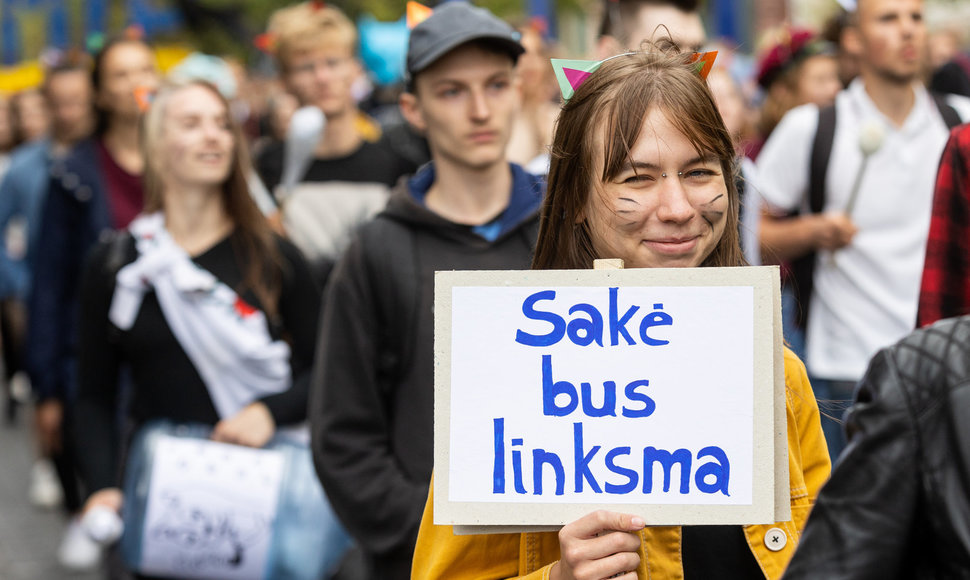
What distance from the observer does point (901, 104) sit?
5039 millimetres

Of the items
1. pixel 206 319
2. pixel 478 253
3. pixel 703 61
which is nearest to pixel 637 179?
pixel 703 61

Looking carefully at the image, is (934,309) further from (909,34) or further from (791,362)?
(909,34)

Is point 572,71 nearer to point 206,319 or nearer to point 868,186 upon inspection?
point 206,319

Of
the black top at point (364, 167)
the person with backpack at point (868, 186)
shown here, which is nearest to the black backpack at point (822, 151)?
the person with backpack at point (868, 186)

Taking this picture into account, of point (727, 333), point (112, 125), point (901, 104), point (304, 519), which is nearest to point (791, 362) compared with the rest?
point (727, 333)

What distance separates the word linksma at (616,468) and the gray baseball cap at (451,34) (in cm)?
177

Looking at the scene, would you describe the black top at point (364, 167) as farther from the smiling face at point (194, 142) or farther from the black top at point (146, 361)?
the black top at point (146, 361)

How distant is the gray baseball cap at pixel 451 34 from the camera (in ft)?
11.7

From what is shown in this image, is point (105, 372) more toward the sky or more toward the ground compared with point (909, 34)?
more toward the ground

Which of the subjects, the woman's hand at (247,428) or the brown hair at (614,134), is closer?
the brown hair at (614,134)

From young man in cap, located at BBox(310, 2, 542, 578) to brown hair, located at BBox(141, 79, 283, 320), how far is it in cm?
101

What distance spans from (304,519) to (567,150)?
2.08 metres

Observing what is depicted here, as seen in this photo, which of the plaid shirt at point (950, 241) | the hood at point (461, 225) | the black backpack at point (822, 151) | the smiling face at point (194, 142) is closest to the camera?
the plaid shirt at point (950, 241)

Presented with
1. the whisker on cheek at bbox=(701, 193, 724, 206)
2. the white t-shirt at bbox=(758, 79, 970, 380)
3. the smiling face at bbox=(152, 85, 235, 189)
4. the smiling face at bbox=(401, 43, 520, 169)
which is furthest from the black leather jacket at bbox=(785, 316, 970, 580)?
the white t-shirt at bbox=(758, 79, 970, 380)
